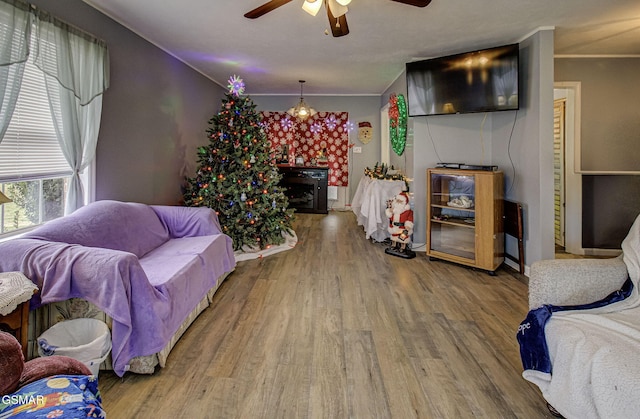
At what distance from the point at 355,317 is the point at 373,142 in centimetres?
570

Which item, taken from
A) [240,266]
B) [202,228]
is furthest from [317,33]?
[240,266]

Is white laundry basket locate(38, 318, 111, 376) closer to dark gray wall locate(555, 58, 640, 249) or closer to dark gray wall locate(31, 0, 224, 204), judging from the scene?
dark gray wall locate(31, 0, 224, 204)

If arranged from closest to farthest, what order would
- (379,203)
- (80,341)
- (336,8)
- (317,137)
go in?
(80,341) → (336,8) → (379,203) → (317,137)

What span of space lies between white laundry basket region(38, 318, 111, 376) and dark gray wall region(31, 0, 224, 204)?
1.56 m

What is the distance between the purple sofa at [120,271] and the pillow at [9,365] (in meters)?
0.65

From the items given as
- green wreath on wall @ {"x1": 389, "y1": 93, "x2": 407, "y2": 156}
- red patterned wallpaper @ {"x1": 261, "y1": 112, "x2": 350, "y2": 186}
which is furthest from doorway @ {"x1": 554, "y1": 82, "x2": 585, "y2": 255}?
red patterned wallpaper @ {"x1": 261, "y1": 112, "x2": 350, "y2": 186}

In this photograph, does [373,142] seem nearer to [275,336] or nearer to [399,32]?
[399,32]

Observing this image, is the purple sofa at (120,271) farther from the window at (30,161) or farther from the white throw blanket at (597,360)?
the white throw blanket at (597,360)

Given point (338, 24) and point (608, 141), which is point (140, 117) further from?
point (608, 141)

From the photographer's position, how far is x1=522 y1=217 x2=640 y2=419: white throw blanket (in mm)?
1286

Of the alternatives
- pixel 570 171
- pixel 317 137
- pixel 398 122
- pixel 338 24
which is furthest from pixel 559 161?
pixel 317 137

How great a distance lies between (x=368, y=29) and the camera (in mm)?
3654

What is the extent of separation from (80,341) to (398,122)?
470 cm

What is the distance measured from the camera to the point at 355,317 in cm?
285
